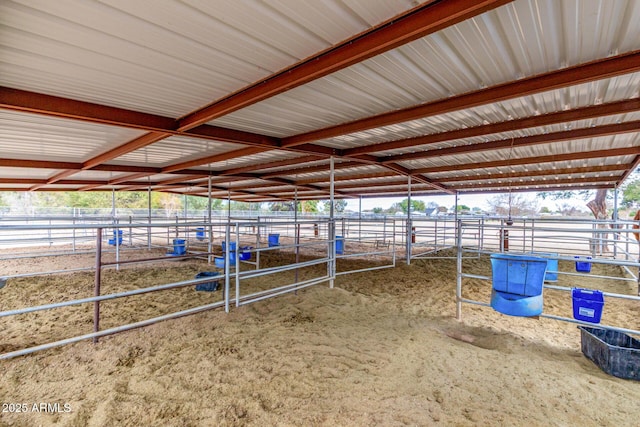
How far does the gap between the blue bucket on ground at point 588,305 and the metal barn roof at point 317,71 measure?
1932 millimetres

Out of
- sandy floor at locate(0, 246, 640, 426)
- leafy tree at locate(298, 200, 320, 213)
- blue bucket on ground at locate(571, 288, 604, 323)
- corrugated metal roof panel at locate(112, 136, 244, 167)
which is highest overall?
corrugated metal roof panel at locate(112, 136, 244, 167)

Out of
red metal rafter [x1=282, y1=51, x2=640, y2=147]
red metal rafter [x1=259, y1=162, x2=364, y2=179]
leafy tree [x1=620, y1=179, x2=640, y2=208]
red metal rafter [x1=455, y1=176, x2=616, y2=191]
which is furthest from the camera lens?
leafy tree [x1=620, y1=179, x2=640, y2=208]

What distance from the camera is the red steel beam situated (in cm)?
154

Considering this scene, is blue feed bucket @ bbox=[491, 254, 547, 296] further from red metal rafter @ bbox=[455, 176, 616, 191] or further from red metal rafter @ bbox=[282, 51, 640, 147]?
red metal rafter @ bbox=[455, 176, 616, 191]

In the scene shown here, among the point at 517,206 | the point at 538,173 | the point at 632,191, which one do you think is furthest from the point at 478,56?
the point at 517,206

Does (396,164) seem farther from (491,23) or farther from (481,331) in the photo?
(491,23)

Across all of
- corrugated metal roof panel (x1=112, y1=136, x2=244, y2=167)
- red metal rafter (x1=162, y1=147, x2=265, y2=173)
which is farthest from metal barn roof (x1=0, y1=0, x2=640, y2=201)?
red metal rafter (x1=162, y1=147, x2=265, y2=173)

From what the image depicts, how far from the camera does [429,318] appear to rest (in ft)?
12.7

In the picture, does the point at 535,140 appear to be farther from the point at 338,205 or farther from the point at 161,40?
the point at 338,205

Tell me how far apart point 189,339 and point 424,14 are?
3389 mm

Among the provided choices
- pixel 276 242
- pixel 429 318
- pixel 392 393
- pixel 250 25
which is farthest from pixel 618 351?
pixel 276 242

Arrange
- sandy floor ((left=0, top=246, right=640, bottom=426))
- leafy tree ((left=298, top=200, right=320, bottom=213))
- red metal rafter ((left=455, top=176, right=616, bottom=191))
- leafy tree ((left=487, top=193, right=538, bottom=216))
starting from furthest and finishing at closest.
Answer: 1. leafy tree ((left=298, top=200, right=320, bottom=213))
2. leafy tree ((left=487, top=193, right=538, bottom=216))
3. red metal rafter ((left=455, top=176, right=616, bottom=191))
4. sandy floor ((left=0, top=246, right=640, bottom=426))

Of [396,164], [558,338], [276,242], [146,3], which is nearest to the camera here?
[146,3]

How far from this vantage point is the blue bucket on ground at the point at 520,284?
2.71 metres
